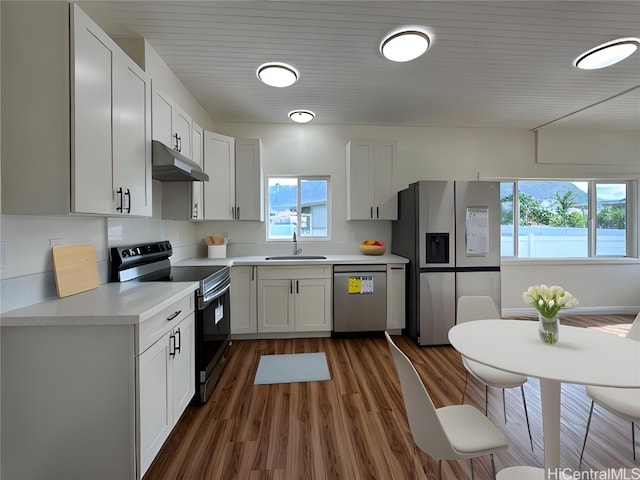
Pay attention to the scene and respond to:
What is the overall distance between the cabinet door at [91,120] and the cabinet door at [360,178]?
100 inches

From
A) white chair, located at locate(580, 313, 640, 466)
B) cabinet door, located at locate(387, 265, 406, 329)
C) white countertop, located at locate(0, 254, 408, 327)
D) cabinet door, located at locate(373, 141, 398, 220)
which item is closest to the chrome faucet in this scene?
cabinet door, located at locate(373, 141, 398, 220)

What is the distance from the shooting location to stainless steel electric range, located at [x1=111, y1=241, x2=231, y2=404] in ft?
6.31

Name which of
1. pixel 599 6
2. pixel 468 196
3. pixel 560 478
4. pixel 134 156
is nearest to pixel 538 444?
pixel 560 478

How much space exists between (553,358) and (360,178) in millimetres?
2762

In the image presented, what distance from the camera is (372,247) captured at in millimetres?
3543

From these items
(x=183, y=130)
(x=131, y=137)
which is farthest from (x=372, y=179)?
(x=131, y=137)

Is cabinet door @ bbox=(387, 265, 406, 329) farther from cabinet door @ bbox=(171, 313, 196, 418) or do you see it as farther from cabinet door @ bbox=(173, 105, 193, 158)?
cabinet door @ bbox=(173, 105, 193, 158)

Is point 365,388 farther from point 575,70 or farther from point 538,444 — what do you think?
point 575,70

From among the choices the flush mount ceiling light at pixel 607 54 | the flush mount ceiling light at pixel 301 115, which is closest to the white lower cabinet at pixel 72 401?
the flush mount ceiling light at pixel 301 115

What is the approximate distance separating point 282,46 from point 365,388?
2783mm

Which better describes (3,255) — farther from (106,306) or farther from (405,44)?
(405,44)

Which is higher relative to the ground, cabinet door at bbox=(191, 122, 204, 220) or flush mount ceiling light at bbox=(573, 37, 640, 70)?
flush mount ceiling light at bbox=(573, 37, 640, 70)

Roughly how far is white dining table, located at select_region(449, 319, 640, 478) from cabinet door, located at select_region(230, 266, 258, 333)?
220 centimetres

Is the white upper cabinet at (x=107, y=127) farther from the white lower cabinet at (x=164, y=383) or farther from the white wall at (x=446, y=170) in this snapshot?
the white wall at (x=446, y=170)
